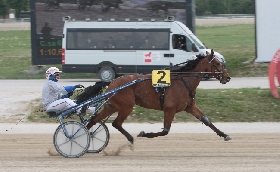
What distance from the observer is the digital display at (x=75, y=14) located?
82.3 feet

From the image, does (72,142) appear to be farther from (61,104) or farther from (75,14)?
(75,14)

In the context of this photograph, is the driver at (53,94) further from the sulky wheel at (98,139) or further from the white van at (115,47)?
the white van at (115,47)

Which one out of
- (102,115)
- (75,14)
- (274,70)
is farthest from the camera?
(75,14)

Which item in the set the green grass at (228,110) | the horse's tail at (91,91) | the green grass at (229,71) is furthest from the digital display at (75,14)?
the horse's tail at (91,91)

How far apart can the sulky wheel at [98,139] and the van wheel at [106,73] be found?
12.8m

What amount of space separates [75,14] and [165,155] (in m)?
15.8

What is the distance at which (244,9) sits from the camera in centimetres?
6525

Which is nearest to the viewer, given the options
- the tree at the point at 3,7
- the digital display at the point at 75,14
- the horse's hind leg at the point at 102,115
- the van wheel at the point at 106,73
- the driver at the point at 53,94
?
the driver at the point at 53,94

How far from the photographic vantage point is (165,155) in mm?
10789

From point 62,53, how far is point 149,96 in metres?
13.7

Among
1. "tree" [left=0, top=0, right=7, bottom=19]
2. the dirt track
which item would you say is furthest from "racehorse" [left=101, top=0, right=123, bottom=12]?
"tree" [left=0, top=0, right=7, bottom=19]

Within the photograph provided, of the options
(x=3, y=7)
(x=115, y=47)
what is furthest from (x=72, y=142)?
(x=3, y=7)

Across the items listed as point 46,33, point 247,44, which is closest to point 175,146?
point 46,33

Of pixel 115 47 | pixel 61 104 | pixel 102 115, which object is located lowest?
pixel 102 115
